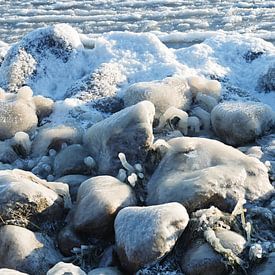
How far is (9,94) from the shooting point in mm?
5461

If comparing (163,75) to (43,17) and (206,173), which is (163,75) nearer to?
(206,173)

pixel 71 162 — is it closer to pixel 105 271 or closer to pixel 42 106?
pixel 42 106

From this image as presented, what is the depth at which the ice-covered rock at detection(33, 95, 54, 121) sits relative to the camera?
17.1 ft

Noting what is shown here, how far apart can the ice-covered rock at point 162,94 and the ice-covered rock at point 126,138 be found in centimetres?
47

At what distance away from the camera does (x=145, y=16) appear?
9047 millimetres

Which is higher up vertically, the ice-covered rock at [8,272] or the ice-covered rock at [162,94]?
the ice-covered rock at [162,94]

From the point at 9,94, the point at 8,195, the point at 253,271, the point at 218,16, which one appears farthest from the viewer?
the point at 218,16

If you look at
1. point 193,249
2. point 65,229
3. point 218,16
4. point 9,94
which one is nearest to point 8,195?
point 65,229

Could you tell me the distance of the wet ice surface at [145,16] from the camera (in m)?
8.18

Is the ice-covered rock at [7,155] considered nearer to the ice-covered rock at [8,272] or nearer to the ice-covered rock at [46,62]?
the ice-covered rock at [46,62]

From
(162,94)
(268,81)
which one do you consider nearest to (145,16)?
(268,81)

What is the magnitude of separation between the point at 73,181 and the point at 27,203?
559mm

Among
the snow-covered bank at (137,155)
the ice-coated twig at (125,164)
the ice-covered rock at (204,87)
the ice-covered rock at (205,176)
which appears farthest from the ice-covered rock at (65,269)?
the ice-covered rock at (204,87)

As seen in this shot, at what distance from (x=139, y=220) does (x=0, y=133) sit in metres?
1.87
